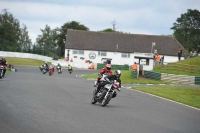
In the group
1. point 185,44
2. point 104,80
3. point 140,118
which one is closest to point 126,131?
point 140,118

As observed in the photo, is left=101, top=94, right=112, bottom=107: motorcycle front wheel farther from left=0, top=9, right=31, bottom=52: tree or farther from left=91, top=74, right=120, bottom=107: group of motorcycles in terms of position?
left=0, top=9, right=31, bottom=52: tree

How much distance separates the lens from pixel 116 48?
9338 cm

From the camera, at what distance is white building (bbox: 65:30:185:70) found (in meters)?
92.6

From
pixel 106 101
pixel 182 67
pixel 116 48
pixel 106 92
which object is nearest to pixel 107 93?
pixel 106 92

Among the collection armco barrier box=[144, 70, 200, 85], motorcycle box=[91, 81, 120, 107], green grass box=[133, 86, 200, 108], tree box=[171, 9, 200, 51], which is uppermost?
tree box=[171, 9, 200, 51]

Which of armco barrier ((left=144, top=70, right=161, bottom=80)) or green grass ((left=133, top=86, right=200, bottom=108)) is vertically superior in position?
armco barrier ((left=144, top=70, right=161, bottom=80))

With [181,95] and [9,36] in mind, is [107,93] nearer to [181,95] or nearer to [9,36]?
[181,95]

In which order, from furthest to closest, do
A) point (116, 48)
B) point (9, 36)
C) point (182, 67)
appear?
1. point (9, 36)
2. point (116, 48)
3. point (182, 67)

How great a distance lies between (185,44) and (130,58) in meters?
30.0

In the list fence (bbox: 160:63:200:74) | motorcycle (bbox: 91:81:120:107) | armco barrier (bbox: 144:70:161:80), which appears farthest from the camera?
fence (bbox: 160:63:200:74)

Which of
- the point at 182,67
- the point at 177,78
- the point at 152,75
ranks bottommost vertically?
the point at 177,78

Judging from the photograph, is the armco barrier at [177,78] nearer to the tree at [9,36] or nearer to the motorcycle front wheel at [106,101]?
the motorcycle front wheel at [106,101]

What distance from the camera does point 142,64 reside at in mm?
47438

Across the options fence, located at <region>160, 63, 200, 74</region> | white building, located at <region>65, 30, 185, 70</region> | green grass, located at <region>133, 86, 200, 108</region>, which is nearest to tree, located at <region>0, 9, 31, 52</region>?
white building, located at <region>65, 30, 185, 70</region>
